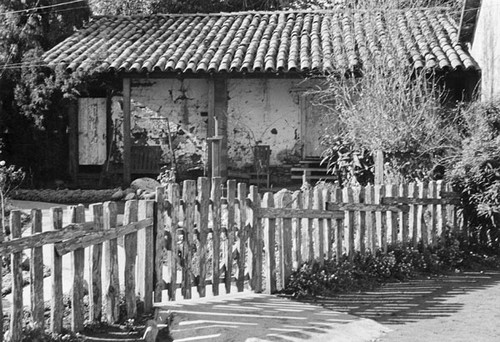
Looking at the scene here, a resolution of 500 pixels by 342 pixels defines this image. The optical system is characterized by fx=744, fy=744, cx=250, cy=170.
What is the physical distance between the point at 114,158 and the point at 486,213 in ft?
34.4

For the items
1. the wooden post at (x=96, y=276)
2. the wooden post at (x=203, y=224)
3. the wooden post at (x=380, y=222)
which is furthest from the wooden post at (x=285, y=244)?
the wooden post at (x=96, y=276)

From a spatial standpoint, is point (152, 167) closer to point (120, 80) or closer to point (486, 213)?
point (120, 80)

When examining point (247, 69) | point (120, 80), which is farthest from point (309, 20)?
point (120, 80)

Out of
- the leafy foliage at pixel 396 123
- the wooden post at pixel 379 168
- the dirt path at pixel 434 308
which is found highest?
the leafy foliage at pixel 396 123

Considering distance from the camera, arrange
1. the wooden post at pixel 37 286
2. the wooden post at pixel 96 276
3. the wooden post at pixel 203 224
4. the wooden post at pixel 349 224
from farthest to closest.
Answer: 1. the wooden post at pixel 349 224
2. the wooden post at pixel 203 224
3. the wooden post at pixel 96 276
4. the wooden post at pixel 37 286

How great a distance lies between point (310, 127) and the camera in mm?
17891

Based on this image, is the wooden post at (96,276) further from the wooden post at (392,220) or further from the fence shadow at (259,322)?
the wooden post at (392,220)

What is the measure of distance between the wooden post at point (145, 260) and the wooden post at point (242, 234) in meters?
1.13

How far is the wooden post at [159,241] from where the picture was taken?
7043 millimetres

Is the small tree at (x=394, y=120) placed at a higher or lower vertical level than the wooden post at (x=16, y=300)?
higher

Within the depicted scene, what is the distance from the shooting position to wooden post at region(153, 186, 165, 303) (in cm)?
704

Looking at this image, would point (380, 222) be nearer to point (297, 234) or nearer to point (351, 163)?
point (297, 234)

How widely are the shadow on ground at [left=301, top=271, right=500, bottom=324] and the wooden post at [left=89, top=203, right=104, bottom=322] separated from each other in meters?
2.38

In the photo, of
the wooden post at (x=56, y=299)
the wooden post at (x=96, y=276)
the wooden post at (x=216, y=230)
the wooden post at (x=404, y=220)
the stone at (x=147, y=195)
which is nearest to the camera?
the wooden post at (x=56, y=299)
